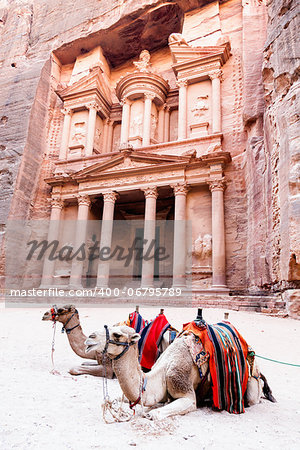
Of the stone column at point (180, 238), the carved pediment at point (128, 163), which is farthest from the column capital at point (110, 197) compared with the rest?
the stone column at point (180, 238)

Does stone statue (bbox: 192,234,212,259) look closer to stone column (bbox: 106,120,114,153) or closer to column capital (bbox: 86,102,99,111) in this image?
stone column (bbox: 106,120,114,153)

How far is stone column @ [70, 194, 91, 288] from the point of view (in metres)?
17.0

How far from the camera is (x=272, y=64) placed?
12.0 m

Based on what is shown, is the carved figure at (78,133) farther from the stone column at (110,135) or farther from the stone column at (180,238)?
the stone column at (180,238)

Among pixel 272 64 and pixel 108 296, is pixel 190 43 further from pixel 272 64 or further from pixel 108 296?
pixel 108 296

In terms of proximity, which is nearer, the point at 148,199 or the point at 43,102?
the point at 148,199

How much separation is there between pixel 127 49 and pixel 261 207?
60.4 feet

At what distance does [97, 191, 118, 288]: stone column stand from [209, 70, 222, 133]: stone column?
6.78m

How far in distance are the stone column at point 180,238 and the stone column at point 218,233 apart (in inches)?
55.3

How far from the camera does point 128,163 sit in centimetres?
1736

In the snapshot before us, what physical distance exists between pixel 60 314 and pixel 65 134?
19310 millimetres

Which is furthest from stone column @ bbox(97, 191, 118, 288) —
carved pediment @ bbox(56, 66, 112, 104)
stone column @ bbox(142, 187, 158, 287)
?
carved pediment @ bbox(56, 66, 112, 104)

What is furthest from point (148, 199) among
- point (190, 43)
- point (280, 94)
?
point (190, 43)

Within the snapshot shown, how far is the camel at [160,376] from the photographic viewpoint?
8.44 feet
